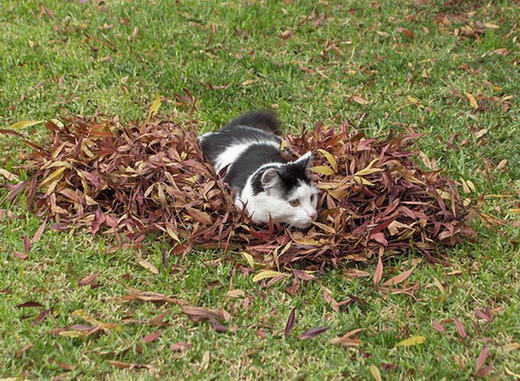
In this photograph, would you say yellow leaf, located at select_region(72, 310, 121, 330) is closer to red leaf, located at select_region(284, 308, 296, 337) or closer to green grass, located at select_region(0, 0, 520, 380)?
green grass, located at select_region(0, 0, 520, 380)

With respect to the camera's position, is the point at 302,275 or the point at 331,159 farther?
the point at 331,159

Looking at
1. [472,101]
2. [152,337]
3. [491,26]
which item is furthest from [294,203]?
[491,26]

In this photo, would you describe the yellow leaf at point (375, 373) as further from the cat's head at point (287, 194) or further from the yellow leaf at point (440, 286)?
the cat's head at point (287, 194)

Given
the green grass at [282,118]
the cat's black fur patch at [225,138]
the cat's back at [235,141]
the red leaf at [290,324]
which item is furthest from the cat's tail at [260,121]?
the red leaf at [290,324]

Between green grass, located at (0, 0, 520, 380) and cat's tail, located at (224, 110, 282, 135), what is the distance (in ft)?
1.19

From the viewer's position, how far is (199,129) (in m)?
5.60

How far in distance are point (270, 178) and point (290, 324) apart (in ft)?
3.28

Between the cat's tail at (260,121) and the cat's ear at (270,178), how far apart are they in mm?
1275

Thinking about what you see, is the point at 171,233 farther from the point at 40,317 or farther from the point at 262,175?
the point at 40,317

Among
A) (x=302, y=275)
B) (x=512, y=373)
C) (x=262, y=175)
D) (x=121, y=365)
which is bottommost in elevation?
(x=121, y=365)

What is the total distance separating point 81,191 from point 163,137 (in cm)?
76

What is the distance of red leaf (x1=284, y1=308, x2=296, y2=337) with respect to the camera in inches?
139

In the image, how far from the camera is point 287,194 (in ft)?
13.6

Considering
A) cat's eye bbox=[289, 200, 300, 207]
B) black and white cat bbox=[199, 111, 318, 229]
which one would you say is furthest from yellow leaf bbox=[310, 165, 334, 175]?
cat's eye bbox=[289, 200, 300, 207]
